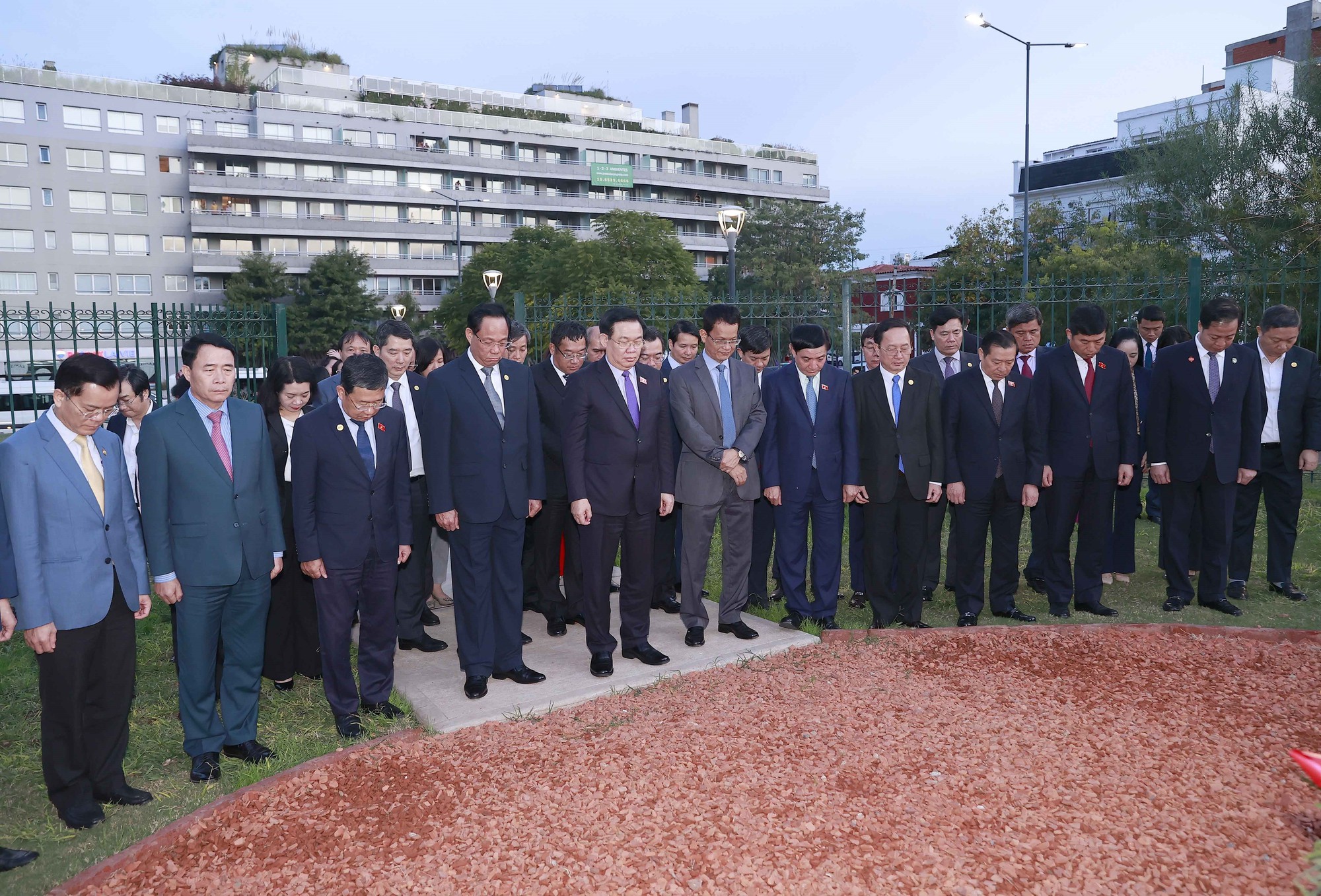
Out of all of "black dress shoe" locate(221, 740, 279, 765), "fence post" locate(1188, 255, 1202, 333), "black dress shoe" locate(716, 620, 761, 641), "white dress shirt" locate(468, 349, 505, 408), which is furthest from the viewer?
"fence post" locate(1188, 255, 1202, 333)

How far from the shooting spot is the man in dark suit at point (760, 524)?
20.9 feet

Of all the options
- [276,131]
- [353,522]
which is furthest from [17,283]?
[353,522]

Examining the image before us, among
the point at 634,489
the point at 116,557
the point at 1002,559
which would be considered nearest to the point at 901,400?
the point at 1002,559

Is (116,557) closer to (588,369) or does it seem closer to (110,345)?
(588,369)

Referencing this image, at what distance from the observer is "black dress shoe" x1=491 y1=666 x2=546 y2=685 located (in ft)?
17.1

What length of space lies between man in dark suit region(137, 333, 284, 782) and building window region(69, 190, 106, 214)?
55115 mm

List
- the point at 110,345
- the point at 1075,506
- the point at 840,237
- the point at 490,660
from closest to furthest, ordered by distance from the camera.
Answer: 1. the point at 490,660
2. the point at 1075,506
3. the point at 110,345
4. the point at 840,237

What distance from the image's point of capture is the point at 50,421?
3.81 metres

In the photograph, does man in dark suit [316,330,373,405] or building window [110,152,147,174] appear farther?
building window [110,152,147,174]

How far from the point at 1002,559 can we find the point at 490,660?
365 centimetres

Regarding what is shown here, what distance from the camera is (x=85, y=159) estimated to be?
1945 inches

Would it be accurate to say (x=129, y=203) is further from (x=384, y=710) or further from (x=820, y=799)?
(x=820, y=799)

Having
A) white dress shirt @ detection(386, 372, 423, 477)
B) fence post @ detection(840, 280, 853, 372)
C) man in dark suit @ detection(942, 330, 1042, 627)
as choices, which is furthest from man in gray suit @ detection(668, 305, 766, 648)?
fence post @ detection(840, 280, 853, 372)

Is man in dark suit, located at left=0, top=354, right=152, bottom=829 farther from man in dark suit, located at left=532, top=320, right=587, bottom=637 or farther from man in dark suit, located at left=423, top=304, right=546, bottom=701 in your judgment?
man in dark suit, located at left=532, top=320, right=587, bottom=637
